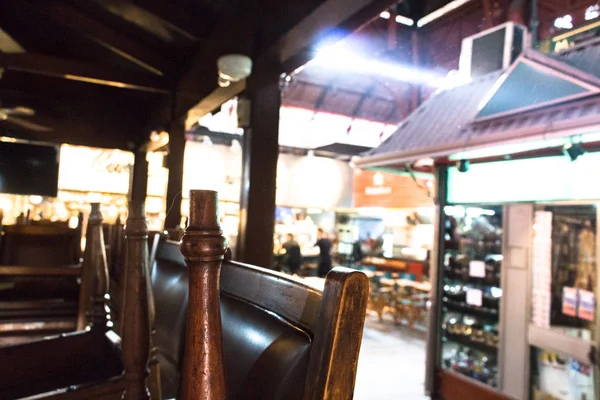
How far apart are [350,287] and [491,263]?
456 cm

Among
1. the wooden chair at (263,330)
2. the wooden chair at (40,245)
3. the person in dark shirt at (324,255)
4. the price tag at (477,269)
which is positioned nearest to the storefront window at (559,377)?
the price tag at (477,269)

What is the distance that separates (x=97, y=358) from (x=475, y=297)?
415 cm

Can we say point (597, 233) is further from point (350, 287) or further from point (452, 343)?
point (350, 287)

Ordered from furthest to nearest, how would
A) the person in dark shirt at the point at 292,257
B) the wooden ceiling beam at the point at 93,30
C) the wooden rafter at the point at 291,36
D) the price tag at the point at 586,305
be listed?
the person in dark shirt at the point at 292,257
the wooden ceiling beam at the point at 93,30
the price tag at the point at 586,305
the wooden rafter at the point at 291,36

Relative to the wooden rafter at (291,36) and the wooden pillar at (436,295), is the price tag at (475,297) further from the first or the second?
the wooden rafter at (291,36)

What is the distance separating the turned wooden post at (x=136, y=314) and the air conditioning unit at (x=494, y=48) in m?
4.53

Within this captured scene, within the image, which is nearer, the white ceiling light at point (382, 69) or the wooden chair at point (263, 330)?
the wooden chair at point (263, 330)

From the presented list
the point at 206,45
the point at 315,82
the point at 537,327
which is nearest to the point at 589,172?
the point at 537,327

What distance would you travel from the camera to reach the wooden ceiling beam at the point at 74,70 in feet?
13.4

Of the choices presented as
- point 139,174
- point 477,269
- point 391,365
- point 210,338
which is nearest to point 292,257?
point 139,174

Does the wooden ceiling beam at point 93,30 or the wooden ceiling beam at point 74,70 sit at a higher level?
the wooden ceiling beam at point 93,30

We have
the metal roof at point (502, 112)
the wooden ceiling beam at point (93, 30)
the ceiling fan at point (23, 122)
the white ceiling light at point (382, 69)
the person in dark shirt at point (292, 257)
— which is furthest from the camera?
the person in dark shirt at point (292, 257)

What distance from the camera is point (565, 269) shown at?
13.1ft

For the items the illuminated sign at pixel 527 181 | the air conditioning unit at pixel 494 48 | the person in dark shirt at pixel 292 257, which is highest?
the air conditioning unit at pixel 494 48
